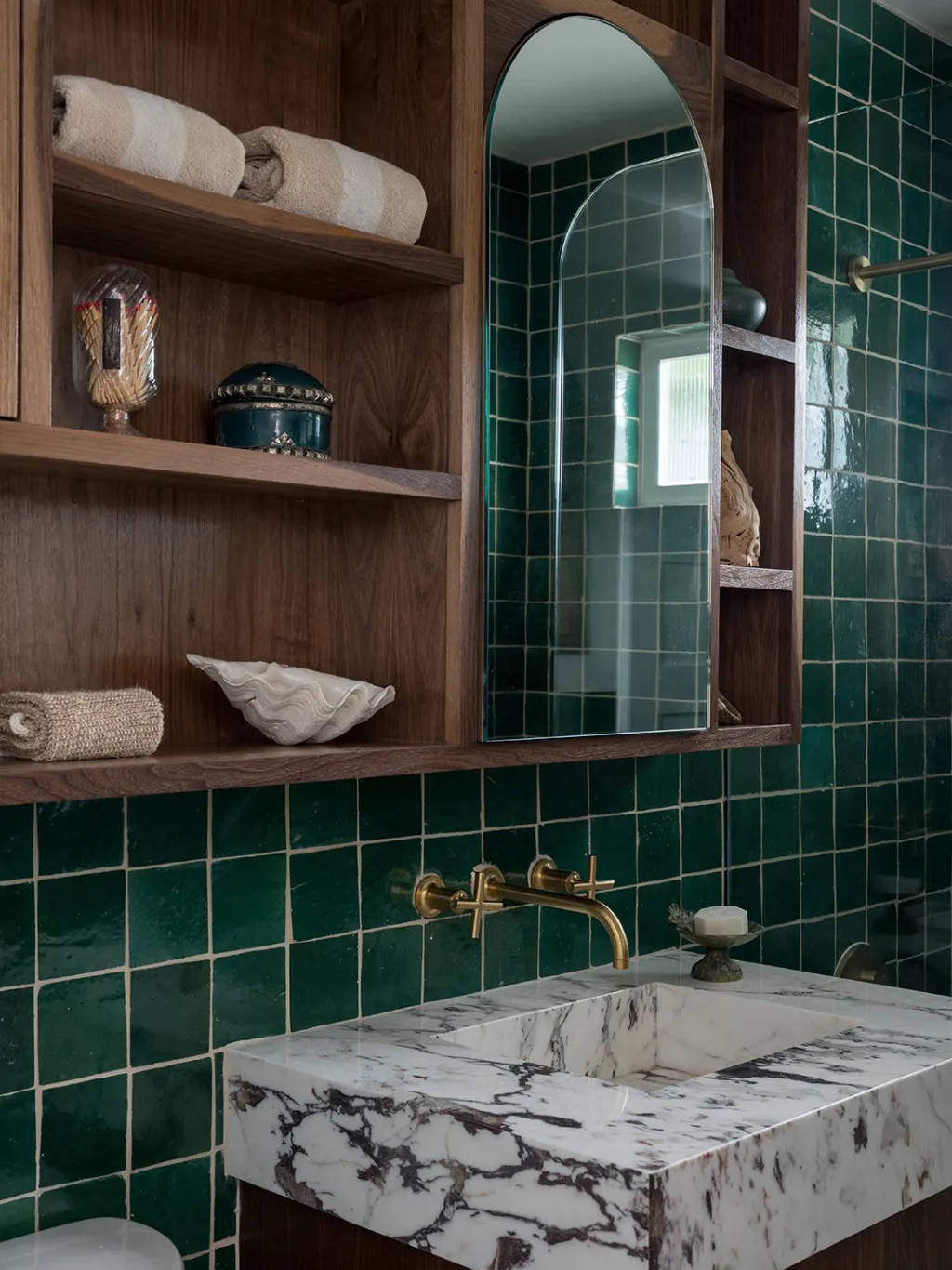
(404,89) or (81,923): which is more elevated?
(404,89)

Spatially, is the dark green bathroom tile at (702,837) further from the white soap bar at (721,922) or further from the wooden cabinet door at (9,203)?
the wooden cabinet door at (9,203)

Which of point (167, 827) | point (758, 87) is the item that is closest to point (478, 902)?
point (167, 827)

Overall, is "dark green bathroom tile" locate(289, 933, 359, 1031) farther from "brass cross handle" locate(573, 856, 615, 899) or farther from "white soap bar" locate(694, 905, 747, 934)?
"white soap bar" locate(694, 905, 747, 934)

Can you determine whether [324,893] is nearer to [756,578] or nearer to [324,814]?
[324,814]

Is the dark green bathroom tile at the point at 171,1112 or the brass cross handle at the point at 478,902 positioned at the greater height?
the brass cross handle at the point at 478,902

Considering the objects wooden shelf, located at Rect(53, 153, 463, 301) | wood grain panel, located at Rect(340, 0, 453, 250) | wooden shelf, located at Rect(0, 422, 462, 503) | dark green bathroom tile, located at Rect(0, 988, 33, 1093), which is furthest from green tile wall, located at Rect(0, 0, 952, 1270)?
wood grain panel, located at Rect(340, 0, 453, 250)

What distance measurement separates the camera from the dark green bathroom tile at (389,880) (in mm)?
1844

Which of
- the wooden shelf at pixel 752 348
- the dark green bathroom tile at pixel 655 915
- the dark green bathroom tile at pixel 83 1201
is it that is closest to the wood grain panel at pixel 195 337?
the wooden shelf at pixel 752 348

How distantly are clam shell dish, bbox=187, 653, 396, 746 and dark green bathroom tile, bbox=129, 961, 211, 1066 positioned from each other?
0.30 m

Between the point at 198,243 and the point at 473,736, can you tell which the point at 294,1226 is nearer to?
the point at 473,736

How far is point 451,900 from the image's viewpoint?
6.17 feet

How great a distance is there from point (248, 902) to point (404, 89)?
1.00 meters

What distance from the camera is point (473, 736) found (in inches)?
65.9

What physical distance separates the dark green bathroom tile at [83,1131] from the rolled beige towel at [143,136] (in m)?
0.96
